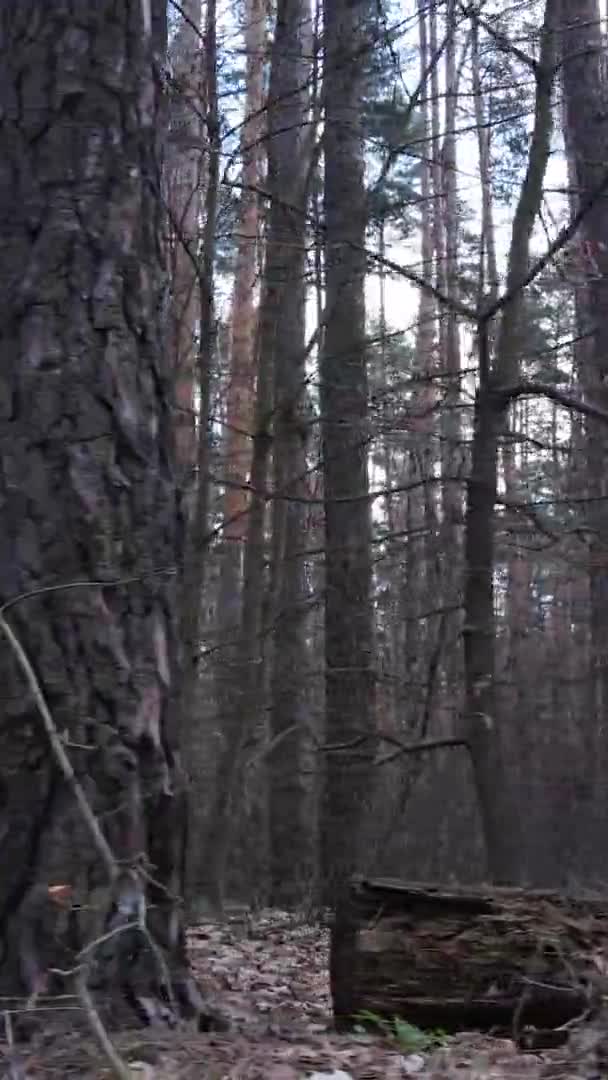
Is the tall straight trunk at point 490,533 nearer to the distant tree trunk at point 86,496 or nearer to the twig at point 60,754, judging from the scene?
the distant tree trunk at point 86,496

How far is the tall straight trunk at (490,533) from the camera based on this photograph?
26.1ft

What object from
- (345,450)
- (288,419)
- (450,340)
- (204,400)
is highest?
(450,340)

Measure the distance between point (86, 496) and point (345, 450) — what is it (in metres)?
5.24

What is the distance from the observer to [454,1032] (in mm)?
3801

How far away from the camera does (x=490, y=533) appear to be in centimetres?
810

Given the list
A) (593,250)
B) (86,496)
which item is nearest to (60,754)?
(86,496)

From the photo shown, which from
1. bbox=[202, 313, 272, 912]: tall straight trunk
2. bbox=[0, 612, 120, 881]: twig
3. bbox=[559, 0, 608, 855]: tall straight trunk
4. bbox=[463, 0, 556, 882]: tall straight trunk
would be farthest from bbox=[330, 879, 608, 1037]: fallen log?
bbox=[559, 0, 608, 855]: tall straight trunk

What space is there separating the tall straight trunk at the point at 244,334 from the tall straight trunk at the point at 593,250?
245 cm

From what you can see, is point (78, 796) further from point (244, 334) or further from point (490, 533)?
point (244, 334)

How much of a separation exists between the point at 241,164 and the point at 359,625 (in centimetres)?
357

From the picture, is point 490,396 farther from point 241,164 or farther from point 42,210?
point 42,210

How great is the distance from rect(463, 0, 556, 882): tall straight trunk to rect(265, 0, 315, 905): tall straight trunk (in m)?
1.27

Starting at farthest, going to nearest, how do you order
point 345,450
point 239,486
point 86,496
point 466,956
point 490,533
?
point 345,450, point 239,486, point 490,533, point 466,956, point 86,496

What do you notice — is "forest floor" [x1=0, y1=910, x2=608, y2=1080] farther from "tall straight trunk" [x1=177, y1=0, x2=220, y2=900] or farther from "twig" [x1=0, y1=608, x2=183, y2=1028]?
"tall straight trunk" [x1=177, y1=0, x2=220, y2=900]
